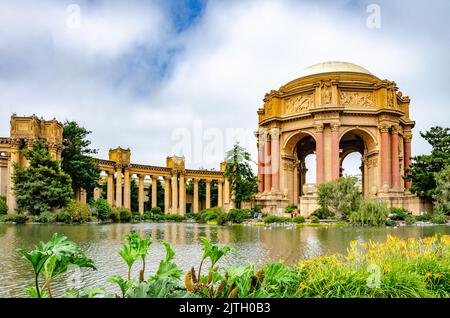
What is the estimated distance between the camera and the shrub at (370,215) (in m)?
24.6

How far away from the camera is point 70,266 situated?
12.7 ft

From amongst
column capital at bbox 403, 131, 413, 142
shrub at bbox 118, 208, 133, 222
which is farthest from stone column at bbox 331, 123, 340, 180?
shrub at bbox 118, 208, 133, 222

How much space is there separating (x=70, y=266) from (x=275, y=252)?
7506 millimetres

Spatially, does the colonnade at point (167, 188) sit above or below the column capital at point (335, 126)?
below

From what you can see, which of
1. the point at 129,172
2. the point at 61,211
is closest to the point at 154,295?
the point at 61,211

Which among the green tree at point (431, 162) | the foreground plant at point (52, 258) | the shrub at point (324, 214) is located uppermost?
the green tree at point (431, 162)

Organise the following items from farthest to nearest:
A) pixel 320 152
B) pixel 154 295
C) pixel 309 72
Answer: pixel 309 72 < pixel 320 152 < pixel 154 295

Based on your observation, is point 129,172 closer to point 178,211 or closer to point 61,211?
point 178,211

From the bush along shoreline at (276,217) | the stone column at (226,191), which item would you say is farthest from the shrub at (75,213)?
the stone column at (226,191)

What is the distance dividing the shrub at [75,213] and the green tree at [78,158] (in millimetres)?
6269

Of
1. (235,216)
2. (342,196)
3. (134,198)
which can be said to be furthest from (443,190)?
(134,198)

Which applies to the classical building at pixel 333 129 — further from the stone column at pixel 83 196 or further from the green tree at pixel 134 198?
the green tree at pixel 134 198

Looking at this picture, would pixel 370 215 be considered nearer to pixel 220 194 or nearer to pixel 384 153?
pixel 384 153

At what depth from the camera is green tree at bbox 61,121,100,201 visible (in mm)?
36812
